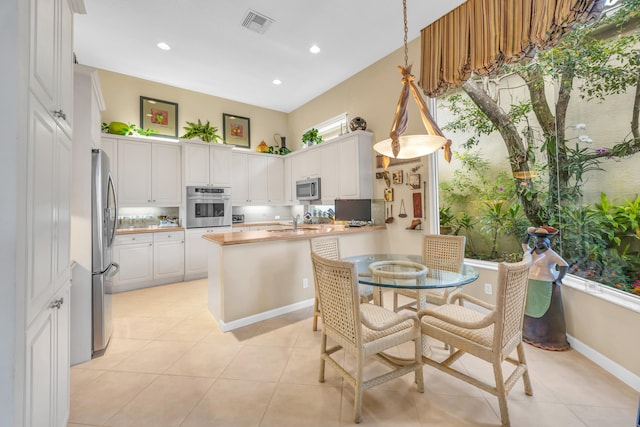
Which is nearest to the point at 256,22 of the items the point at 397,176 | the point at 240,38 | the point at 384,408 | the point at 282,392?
the point at 240,38

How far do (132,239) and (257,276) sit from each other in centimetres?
245

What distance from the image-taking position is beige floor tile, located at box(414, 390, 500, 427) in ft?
5.07

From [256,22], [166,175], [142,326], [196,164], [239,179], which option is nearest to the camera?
[142,326]

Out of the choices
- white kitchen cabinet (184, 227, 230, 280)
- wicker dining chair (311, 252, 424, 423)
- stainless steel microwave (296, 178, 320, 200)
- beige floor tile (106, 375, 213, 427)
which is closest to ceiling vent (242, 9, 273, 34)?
stainless steel microwave (296, 178, 320, 200)

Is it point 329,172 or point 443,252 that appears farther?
point 329,172

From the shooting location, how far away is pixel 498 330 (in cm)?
148

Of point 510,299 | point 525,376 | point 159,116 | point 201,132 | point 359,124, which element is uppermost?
point 159,116

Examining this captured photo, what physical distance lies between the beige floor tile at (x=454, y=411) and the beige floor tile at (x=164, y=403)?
1.48 m

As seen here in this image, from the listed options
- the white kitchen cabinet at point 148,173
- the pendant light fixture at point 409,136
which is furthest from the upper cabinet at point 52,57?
the white kitchen cabinet at point 148,173

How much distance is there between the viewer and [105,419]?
1609mm

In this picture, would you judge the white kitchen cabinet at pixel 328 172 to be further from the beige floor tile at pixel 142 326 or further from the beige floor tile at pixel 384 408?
the beige floor tile at pixel 384 408

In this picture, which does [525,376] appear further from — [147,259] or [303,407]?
[147,259]

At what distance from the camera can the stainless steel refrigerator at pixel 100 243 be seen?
224 cm

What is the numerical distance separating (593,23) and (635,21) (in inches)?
11.6
